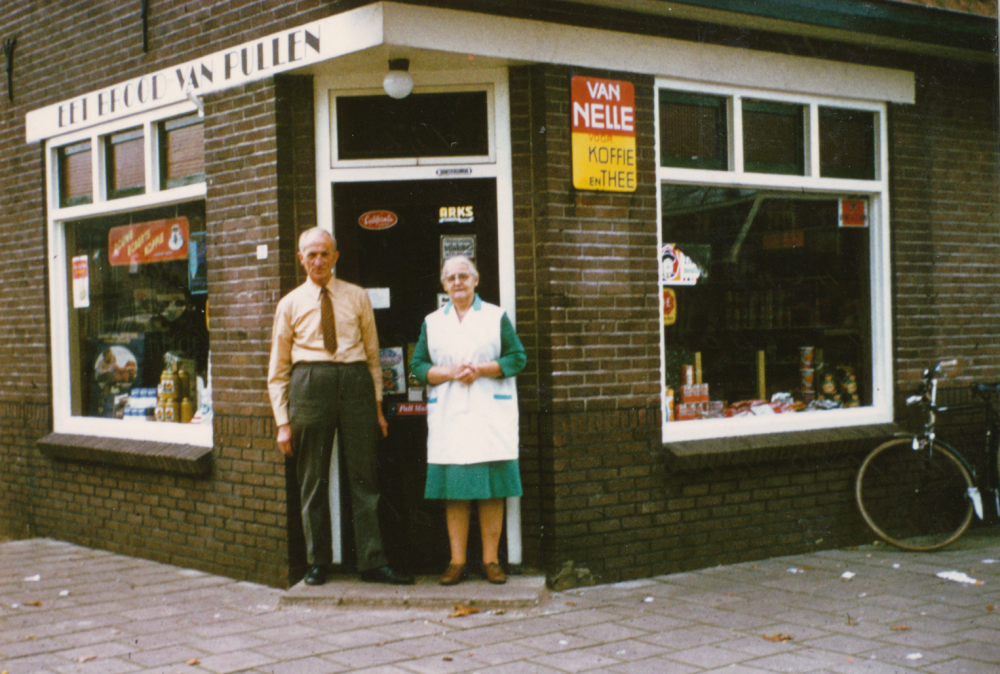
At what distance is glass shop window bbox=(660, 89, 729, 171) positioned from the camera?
6508mm

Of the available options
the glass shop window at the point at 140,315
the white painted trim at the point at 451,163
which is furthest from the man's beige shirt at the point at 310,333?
the glass shop window at the point at 140,315

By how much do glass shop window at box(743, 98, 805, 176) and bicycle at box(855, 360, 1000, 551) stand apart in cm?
181

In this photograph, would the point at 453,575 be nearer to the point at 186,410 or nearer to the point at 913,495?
the point at 186,410

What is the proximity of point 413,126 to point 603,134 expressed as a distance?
1.16 meters

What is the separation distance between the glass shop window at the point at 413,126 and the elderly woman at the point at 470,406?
785 mm

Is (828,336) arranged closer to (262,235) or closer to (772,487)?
→ (772,487)

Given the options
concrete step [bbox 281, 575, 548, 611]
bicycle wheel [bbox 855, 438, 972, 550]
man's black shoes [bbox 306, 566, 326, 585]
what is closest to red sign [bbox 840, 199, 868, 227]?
bicycle wheel [bbox 855, 438, 972, 550]

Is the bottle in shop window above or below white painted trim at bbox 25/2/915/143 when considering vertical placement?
below

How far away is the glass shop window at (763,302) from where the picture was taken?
6664mm

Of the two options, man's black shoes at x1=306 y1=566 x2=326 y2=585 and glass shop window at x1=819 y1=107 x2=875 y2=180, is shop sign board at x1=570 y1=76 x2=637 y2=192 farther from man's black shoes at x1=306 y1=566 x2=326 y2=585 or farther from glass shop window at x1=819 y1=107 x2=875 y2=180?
man's black shoes at x1=306 y1=566 x2=326 y2=585

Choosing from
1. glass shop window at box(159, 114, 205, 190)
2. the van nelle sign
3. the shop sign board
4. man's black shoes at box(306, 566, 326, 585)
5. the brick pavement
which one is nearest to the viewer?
the brick pavement

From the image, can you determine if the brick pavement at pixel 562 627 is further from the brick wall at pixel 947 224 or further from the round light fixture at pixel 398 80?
the round light fixture at pixel 398 80

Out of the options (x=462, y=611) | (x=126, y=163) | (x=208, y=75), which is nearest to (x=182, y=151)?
(x=208, y=75)

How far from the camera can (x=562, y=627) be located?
5141 millimetres
